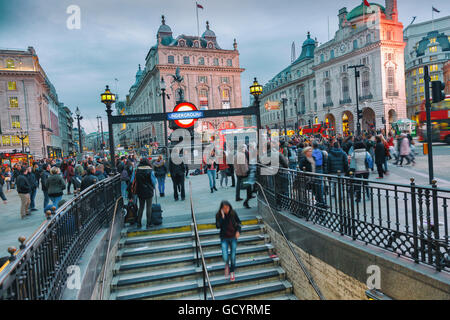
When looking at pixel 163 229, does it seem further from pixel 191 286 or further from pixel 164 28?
pixel 164 28

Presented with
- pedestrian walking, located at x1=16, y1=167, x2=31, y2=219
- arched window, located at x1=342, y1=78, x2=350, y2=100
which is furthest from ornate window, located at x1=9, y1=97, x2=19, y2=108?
arched window, located at x1=342, y1=78, x2=350, y2=100

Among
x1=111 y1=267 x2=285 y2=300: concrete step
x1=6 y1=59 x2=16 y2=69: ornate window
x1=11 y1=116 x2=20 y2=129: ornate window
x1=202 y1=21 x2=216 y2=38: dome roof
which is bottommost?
x1=111 y1=267 x2=285 y2=300: concrete step

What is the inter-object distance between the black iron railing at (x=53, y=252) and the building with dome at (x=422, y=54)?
254 ft

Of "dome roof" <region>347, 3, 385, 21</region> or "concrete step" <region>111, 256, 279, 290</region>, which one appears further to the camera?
"dome roof" <region>347, 3, 385, 21</region>

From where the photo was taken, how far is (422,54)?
75.6m

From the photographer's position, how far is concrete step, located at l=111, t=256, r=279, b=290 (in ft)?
20.9

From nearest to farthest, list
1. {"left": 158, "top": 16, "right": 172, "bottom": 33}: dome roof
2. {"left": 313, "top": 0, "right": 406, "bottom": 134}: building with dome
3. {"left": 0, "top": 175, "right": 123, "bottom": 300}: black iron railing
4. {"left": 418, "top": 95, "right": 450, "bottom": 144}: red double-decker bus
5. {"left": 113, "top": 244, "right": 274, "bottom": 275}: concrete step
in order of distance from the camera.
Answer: {"left": 0, "top": 175, "right": 123, "bottom": 300}: black iron railing → {"left": 113, "top": 244, "right": 274, "bottom": 275}: concrete step → {"left": 418, "top": 95, "right": 450, "bottom": 144}: red double-decker bus → {"left": 313, "top": 0, "right": 406, "bottom": 134}: building with dome → {"left": 158, "top": 16, "right": 172, "bottom": 33}: dome roof

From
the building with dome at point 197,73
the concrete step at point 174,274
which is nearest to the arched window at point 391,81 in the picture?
the building with dome at point 197,73

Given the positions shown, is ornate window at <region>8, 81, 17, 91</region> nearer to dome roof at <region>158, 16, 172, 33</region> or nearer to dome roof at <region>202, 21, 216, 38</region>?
dome roof at <region>158, 16, 172, 33</region>

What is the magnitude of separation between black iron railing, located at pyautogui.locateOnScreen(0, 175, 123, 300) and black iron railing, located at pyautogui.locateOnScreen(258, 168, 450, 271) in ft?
15.6

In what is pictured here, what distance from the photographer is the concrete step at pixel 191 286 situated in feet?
20.1

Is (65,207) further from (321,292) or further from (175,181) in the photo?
(175,181)

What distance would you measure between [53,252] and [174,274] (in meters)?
3.01
